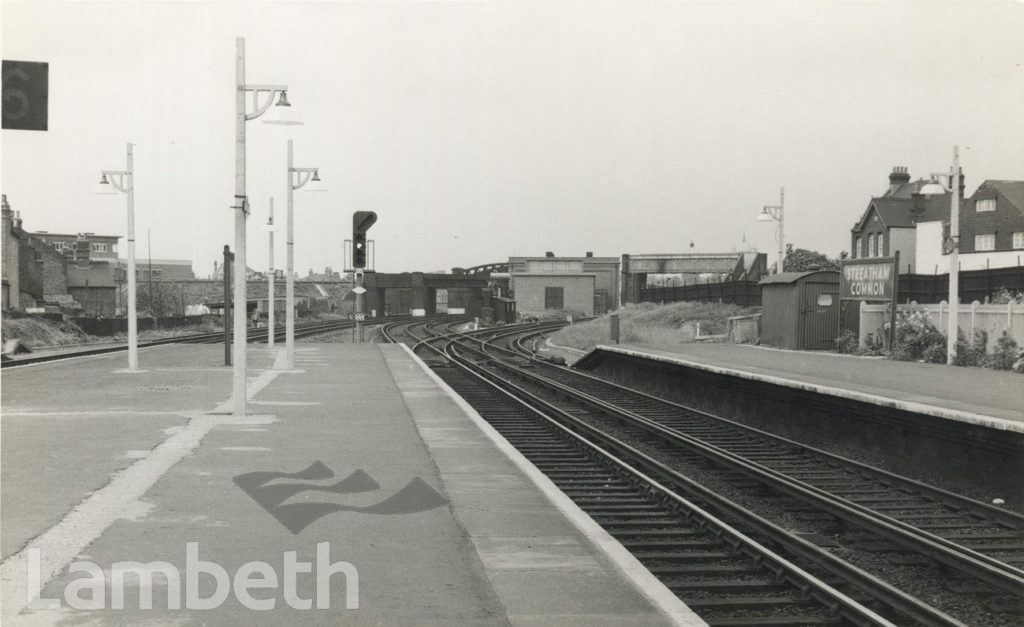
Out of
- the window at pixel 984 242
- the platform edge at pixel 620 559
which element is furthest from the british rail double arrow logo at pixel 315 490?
the window at pixel 984 242

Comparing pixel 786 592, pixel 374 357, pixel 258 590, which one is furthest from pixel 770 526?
pixel 374 357

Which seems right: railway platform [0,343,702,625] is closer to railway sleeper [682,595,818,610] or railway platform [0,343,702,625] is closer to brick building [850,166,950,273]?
railway sleeper [682,595,818,610]

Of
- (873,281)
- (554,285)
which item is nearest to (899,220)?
(554,285)

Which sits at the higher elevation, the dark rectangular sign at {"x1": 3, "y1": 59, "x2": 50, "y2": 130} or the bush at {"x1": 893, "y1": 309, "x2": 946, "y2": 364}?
the dark rectangular sign at {"x1": 3, "y1": 59, "x2": 50, "y2": 130}

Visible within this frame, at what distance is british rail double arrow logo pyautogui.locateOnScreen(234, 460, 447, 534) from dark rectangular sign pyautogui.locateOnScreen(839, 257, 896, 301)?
15.8m

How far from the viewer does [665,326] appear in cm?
4475

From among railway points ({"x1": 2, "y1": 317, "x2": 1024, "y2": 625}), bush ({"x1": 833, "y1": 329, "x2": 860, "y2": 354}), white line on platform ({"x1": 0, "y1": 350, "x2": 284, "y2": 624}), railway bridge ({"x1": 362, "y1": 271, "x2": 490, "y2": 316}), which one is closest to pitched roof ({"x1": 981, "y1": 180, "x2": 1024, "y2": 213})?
bush ({"x1": 833, "y1": 329, "x2": 860, "y2": 354})

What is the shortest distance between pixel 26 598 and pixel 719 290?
4572cm

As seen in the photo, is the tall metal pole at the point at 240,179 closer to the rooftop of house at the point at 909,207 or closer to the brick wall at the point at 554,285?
the rooftop of house at the point at 909,207

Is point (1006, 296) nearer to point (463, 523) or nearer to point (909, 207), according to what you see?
point (463, 523)

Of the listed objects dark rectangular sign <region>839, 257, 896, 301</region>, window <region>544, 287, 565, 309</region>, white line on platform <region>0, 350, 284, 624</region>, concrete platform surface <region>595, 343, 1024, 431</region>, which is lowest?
white line on platform <region>0, 350, 284, 624</region>

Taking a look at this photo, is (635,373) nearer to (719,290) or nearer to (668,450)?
(668,450)

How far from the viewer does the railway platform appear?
5520 mm

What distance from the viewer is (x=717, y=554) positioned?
8.08 meters
